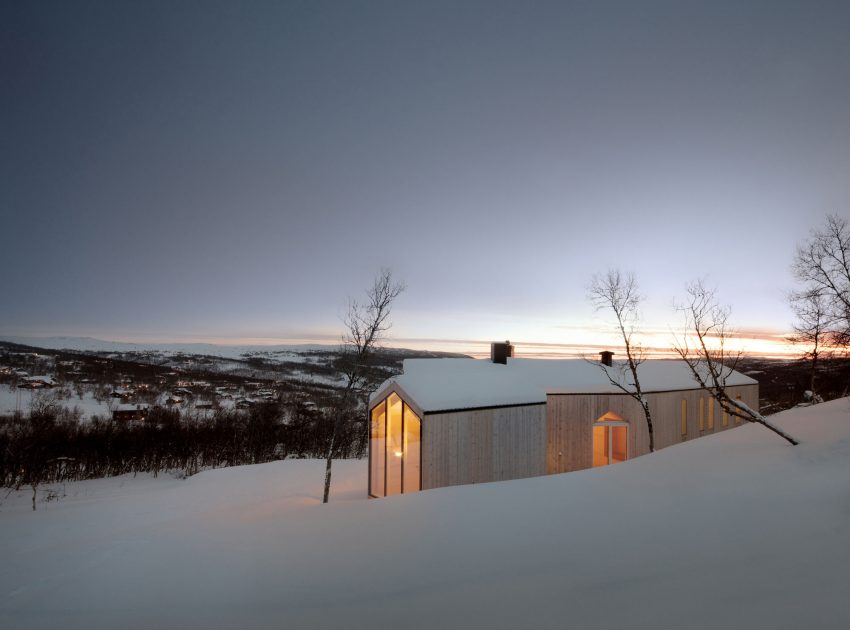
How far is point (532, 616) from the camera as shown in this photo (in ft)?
9.05

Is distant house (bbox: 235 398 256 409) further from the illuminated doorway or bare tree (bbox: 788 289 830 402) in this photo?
bare tree (bbox: 788 289 830 402)

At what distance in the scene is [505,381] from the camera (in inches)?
460

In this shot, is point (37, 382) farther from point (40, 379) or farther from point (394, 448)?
point (394, 448)

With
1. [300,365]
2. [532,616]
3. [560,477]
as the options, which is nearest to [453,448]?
[560,477]

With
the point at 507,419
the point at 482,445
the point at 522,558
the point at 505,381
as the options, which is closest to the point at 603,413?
the point at 505,381

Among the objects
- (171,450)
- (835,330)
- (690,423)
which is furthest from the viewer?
(171,450)

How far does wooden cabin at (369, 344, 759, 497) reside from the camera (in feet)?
31.6

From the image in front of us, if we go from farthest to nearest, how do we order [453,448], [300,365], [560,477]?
[300,365] → [453,448] → [560,477]

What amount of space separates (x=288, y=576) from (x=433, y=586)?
1.67 m

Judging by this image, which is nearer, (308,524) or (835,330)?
(308,524)

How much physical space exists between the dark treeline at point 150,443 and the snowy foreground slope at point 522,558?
2170cm

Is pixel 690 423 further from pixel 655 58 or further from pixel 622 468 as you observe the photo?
pixel 655 58

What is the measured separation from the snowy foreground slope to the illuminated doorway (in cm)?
635

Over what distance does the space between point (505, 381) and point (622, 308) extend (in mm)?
6884
